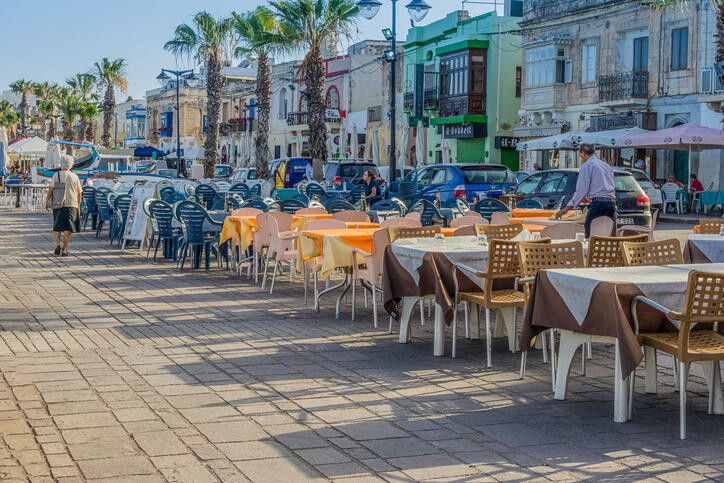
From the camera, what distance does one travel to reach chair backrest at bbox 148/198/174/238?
1522cm

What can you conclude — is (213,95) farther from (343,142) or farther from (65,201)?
(65,201)

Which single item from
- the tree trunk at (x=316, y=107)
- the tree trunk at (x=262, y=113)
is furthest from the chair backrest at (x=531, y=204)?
the tree trunk at (x=262, y=113)

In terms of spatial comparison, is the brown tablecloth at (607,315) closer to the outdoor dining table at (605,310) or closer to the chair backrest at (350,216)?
the outdoor dining table at (605,310)

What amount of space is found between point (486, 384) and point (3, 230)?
17.4 metres

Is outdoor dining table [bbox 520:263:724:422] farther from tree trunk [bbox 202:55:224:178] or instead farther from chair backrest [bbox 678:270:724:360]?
tree trunk [bbox 202:55:224:178]

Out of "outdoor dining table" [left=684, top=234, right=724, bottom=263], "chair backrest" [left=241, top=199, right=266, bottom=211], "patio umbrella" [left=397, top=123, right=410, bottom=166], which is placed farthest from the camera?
"patio umbrella" [left=397, top=123, right=410, bottom=166]

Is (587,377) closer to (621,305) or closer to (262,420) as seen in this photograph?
(621,305)

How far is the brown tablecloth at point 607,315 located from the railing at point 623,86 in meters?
28.5

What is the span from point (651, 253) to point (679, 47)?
26838 mm

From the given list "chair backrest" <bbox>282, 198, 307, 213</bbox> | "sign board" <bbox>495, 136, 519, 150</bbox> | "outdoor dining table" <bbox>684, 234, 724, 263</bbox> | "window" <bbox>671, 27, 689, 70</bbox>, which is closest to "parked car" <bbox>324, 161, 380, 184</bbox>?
"chair backrest" <bbox>282, 198, 307, 213</bbox>

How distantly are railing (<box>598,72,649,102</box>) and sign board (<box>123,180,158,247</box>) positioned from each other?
69.9ft

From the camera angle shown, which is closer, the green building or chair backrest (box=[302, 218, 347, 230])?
chair backrest (box=[302, 218, 347, 230])

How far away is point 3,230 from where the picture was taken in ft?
71.6

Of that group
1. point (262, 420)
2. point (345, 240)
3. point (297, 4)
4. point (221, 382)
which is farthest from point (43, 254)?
point (297, 4)
